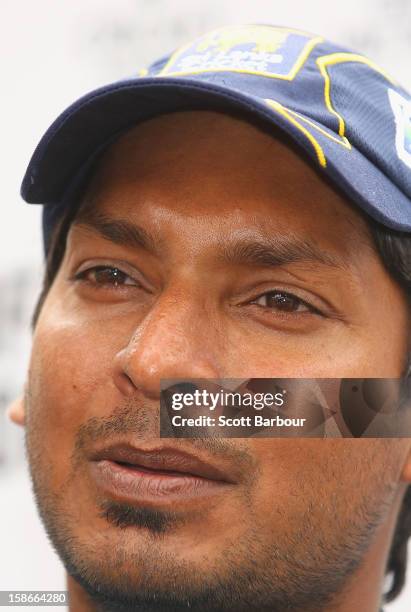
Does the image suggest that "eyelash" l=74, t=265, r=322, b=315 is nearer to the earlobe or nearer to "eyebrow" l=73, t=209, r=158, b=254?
"eyebrow" l=73, t=209, r=158, b=254

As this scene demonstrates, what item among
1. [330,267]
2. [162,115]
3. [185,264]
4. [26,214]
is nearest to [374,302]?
[330,267]

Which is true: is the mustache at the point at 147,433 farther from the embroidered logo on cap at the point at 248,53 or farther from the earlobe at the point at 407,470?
the embroidered logo on cap at the point at 248,53

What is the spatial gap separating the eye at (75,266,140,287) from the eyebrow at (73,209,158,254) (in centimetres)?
5

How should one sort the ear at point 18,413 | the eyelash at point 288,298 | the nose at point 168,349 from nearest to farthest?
the nose at point 168,349 → the eyelash at point 288,298 → the ear at point 18,413

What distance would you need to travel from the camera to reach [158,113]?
3.63 ft

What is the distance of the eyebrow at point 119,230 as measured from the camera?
1.04 metres

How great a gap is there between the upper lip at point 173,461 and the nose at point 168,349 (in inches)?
2.7

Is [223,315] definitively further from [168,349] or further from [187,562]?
[187,562]

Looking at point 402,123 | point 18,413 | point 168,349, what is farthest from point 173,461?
point 402,123

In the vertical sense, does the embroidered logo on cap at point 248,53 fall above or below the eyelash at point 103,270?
above

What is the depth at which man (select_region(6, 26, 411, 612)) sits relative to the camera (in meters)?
0.95

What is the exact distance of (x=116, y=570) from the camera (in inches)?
38.0

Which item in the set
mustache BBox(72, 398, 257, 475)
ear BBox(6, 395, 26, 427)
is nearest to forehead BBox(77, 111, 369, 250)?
mustache BBox(72, 398, 257, 475)

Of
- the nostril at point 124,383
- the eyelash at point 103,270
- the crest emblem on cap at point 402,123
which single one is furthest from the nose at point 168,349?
the crest emblem on cap at point 402,123
